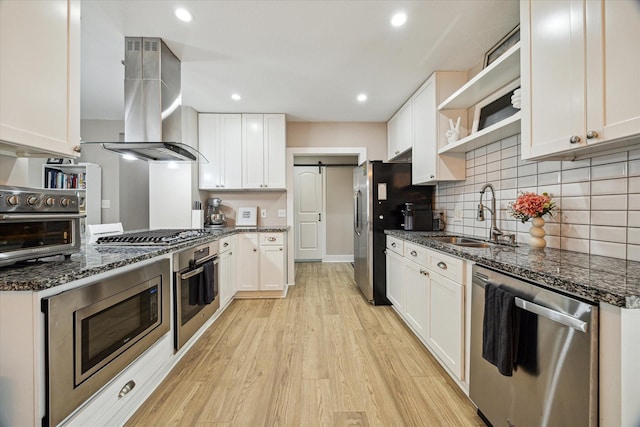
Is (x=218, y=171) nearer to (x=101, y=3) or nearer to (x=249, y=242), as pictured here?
(x=249, y=242)

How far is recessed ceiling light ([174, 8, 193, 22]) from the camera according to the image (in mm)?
1725

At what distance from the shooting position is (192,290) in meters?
2.04

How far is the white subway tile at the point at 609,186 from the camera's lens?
4.11 feet

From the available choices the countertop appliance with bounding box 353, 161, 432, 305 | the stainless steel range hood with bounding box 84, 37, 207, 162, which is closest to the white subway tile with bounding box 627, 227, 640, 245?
the countertop appliance with bounding box 353, 161, 432, 305

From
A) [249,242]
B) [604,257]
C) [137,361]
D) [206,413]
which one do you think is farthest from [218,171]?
[604,257]

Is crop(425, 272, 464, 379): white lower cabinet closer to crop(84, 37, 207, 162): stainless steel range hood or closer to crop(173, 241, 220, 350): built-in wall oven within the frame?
crop(173, 241, 220, 350): built-in wall oven

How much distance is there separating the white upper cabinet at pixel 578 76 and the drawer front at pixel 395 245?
54.0 inches

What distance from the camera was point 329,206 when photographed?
19.1 feet

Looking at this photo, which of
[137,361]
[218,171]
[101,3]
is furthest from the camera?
[218,171]

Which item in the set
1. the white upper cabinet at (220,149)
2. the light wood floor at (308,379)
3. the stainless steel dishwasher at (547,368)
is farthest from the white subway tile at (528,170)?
the white upper cabinet at (220,149)

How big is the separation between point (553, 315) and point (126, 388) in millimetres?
1954

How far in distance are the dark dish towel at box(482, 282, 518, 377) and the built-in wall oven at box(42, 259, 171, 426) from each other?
5.82ft

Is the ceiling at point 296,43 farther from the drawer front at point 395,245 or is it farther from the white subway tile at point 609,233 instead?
the drawer front at point 395,245

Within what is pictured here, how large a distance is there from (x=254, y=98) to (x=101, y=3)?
1.54 metres
